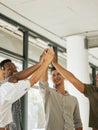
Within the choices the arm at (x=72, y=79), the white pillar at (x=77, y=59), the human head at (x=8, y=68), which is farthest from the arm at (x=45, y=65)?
the white pillar at (x=77, y=59)

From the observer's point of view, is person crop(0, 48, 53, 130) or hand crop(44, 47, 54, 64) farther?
hand crop(44, 47, 54, 64)

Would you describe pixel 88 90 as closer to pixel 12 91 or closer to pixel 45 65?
pixel 45 65

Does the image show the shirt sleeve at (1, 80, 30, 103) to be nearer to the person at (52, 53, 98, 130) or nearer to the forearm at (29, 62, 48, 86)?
the forearm at (29, 62, 48, 86)

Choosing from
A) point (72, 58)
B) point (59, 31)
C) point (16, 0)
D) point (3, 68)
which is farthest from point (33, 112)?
point (3, 68)

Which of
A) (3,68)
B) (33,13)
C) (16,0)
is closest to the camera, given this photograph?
(3,68)

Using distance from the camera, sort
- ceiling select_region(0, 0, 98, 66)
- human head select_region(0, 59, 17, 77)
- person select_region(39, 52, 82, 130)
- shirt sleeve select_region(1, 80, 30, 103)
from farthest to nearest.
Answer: ceiling select_region(0, 0, 98, 66)
human head select_region(0, 59, 17, 77)
person select_region(39, 52, 82, 130)
shirt sleeve select_region(1, 80, 30, 103)

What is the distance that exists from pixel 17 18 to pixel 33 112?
1930mm

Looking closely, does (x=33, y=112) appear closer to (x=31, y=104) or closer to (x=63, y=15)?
(x=31, y=104)

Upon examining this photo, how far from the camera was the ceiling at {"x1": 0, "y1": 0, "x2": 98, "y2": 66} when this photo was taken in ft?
14.1

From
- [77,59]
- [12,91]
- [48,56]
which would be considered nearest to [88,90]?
[48,56]

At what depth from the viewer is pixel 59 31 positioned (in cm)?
552

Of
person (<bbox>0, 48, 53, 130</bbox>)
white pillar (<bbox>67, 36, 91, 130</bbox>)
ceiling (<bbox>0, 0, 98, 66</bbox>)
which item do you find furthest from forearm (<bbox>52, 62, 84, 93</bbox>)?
white pillar (<bbox>67, 36, 91, 130</bbox>)

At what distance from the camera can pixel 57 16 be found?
Result: 4.80m

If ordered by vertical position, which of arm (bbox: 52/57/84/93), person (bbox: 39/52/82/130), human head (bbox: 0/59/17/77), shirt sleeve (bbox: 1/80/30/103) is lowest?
person (bbox: 39/52/82/130)
